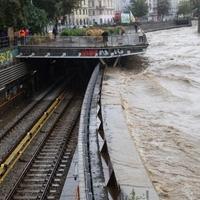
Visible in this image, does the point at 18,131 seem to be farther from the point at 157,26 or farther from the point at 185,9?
the point at 185,9

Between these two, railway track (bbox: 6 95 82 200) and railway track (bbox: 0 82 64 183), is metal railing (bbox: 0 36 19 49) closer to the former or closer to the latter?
railway track (bbox: 0 82 64 183)

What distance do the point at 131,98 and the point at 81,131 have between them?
12464 mm

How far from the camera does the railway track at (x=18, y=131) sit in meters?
19.0

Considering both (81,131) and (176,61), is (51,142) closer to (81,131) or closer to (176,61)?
(81,131)

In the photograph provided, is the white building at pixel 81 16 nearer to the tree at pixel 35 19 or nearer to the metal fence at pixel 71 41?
the tree at pixel 35 19

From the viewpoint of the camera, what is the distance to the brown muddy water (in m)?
14.4

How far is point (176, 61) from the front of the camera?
168 feet

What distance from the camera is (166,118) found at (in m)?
23.3

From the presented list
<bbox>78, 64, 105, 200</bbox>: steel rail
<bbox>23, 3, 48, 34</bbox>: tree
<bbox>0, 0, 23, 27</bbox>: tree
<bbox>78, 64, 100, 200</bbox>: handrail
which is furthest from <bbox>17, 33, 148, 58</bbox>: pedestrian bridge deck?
<bbox>78, 64, 100, 200</bbox>: handrail

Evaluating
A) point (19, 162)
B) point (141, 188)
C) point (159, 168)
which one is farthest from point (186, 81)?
point (141, 188)

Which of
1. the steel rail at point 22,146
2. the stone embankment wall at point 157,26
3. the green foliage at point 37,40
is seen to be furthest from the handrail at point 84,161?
the stone embankment wall at point 157,26

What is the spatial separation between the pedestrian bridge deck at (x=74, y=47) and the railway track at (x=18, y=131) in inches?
108

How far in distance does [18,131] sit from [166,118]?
6125mm

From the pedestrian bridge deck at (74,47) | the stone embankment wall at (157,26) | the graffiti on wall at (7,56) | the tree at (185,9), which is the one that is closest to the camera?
the graffiti on wall at (7,56)
